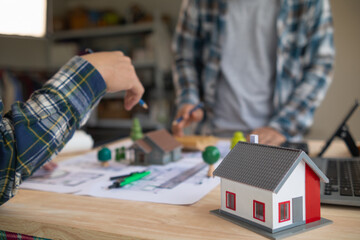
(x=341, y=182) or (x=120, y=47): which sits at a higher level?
(x=120, y=47)

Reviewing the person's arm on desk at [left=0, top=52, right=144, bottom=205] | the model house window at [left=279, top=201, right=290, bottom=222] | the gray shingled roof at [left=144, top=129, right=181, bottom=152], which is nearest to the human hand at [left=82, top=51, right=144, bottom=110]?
the person's arm on desk at [left=0, top=52, right=144, bottom=205]

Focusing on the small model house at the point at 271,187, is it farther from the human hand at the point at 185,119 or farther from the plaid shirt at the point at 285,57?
the plaid shirt at the point at 285,57

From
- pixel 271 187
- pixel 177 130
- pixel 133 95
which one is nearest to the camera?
pixel 271 187

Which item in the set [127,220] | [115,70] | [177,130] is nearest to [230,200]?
[127,220]

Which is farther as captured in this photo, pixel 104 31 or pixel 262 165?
pixel 104 31

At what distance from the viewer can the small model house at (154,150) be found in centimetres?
88

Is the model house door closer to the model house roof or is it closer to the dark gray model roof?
the dark gray model roof

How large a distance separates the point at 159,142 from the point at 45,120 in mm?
367

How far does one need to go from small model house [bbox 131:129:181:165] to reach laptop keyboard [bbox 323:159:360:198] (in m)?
0.39

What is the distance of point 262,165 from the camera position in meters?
0.47

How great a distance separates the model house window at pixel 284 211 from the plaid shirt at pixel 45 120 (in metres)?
0.40

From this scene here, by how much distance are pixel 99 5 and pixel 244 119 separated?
8.79ft

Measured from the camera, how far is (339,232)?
453mm

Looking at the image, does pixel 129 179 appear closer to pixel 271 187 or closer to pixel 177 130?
pixel 271 187
